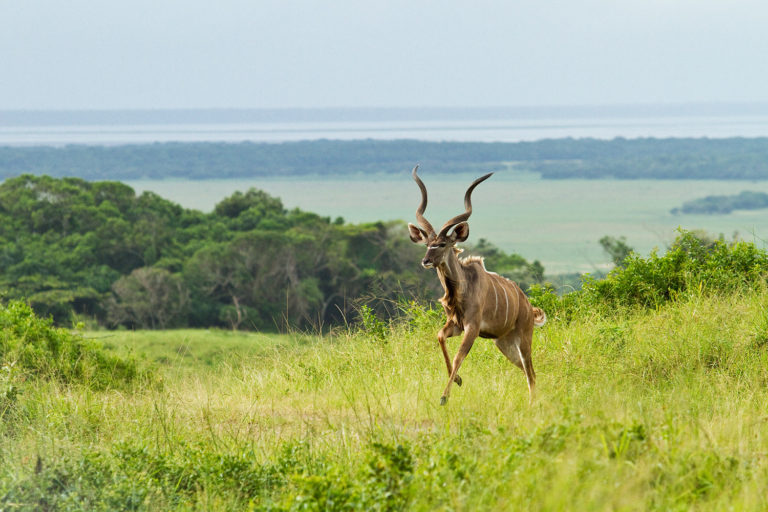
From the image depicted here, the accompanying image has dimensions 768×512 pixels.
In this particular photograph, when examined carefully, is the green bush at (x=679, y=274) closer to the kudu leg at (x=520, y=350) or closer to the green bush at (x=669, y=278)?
the green bush at (x=669, y=278)

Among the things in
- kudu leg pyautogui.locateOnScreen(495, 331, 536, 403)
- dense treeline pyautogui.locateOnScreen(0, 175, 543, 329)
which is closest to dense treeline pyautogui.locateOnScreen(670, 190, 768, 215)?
dense treeline pyautogui.locateOnScreen(0, 175, 543, 329)

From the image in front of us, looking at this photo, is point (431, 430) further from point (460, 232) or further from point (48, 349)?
point (48, 349)

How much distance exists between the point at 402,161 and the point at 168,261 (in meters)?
149

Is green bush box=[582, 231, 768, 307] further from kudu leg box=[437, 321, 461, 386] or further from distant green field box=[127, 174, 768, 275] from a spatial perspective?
distant green field box=[127, 174, 768, 275]

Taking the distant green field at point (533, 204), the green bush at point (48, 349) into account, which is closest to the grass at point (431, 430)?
the green bush at point (48, 349)

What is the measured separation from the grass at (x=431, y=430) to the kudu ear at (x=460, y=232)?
128 cm

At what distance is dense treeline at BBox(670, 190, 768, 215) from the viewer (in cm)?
13362

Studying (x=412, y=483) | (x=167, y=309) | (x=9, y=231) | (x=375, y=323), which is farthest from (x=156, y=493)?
(x=9, y=231)

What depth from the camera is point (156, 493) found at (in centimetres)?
577

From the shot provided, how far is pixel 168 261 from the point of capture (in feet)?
165

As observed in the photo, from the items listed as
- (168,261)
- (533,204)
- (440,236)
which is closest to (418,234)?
(440,236)

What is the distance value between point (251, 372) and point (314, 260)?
129ft

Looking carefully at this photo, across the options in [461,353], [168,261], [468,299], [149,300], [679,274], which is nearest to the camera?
→ [461,353]

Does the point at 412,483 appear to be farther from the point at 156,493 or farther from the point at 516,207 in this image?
the point at 516,207
